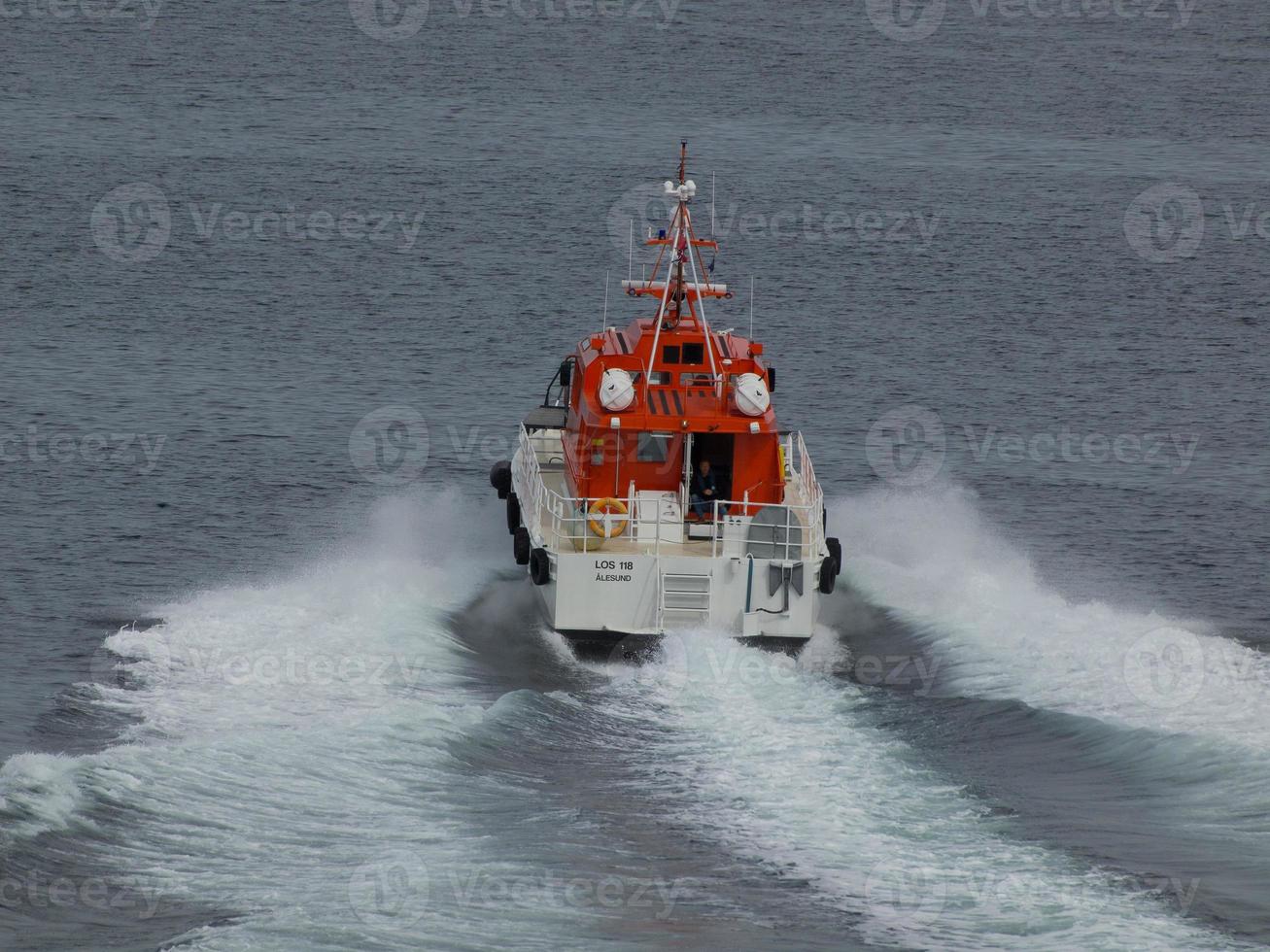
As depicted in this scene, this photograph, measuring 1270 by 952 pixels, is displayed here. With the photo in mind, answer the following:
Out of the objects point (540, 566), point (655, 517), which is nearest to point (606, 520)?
point (655, 517)

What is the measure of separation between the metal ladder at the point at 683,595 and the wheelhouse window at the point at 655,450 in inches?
104

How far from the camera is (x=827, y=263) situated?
51094mm

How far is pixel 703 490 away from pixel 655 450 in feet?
3.01

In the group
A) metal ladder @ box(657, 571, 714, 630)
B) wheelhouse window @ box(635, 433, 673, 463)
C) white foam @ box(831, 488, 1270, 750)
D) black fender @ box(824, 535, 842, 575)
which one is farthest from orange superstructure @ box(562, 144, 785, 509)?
white foam @ box(831, 488, 1270, 750)

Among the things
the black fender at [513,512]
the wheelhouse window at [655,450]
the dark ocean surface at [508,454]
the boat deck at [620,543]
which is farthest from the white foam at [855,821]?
the black fender at [513,512]

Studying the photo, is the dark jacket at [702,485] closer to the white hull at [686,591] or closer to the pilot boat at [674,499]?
the pilot boat at [674,499]

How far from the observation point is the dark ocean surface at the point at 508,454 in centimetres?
1644

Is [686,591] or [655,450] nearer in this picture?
[686,591]

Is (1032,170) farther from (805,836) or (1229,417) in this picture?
(805,836)

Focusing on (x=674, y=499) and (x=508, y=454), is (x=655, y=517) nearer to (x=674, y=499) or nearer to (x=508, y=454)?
(x=674, y=499)

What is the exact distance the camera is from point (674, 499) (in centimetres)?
2442

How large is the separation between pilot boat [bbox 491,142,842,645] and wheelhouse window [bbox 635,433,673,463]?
19 millimetres

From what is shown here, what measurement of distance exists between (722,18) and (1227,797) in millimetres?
70945

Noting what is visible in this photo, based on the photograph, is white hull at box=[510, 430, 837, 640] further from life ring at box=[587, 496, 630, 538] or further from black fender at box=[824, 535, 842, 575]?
black fender at box=[824, 535, 842, 575]
